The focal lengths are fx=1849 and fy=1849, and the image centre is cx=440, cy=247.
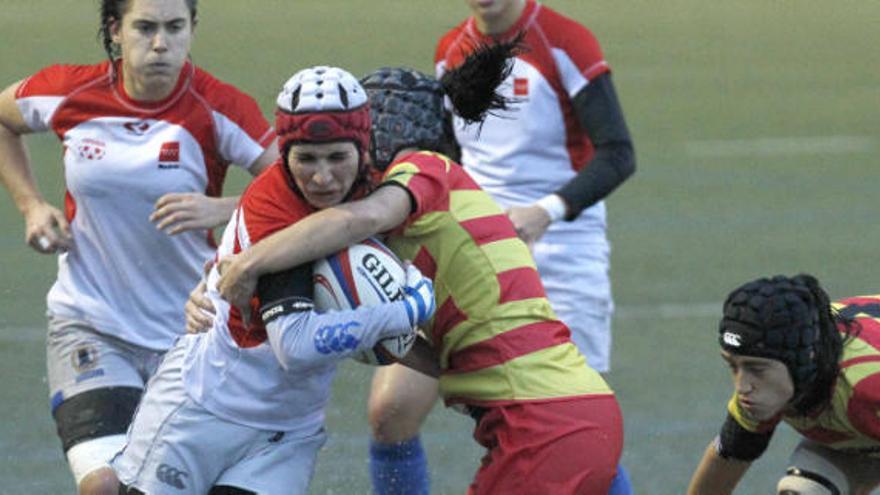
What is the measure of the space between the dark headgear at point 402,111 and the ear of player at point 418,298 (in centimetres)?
52

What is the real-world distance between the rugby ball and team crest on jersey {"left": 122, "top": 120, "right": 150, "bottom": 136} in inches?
58.4

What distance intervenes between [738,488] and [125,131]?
8.99 feet

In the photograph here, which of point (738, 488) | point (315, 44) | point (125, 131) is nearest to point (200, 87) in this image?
point (125, 131)

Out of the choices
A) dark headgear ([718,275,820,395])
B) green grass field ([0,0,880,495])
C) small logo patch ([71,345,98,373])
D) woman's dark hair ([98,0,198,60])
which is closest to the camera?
A: dark headgear ([718,275,820,395])

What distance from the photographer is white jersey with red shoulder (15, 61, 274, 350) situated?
574 cm

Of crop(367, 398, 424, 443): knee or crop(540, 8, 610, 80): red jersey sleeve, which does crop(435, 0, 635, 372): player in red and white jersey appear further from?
crop(367, 398, 424, 443): knee

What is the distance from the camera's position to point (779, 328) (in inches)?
198

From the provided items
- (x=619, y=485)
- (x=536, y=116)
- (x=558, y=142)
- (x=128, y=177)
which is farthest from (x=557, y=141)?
(x=619, y=485)

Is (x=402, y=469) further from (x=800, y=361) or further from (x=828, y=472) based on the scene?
(x=800, y=361)

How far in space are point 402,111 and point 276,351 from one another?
2.66 feet

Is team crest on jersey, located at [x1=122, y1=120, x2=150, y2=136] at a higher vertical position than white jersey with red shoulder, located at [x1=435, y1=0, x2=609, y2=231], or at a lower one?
higher

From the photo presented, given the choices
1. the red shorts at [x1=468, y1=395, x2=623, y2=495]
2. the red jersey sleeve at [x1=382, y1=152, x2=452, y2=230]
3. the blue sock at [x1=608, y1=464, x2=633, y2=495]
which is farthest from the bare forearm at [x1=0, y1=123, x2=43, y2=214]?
the blue sock at [x1=608, y1=464, x2=633, y2=495]

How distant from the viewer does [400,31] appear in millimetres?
20656

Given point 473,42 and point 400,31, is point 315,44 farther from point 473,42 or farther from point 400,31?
point 473,42
